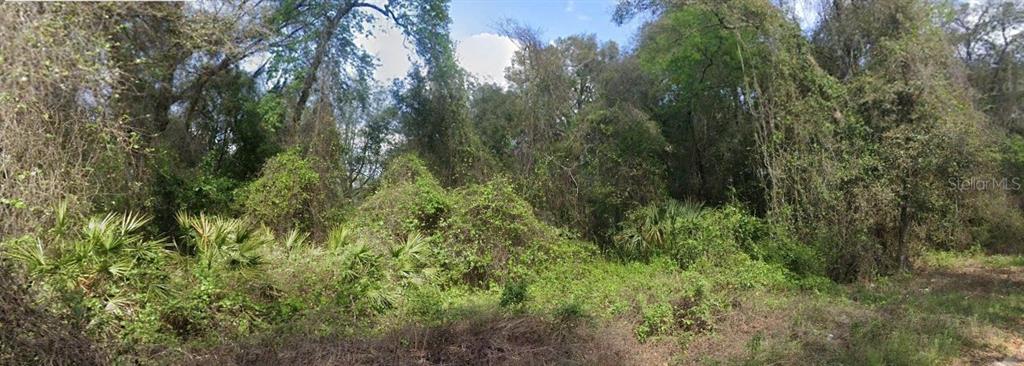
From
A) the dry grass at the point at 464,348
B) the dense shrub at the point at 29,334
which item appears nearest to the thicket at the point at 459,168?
the dense shrub at the point at 29,334

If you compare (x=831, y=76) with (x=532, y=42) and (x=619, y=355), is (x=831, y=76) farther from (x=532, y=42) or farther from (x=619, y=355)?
(x=619, y=355)

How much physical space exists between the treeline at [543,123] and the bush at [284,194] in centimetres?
4

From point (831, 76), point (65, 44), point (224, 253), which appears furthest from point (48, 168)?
point (831, 76)

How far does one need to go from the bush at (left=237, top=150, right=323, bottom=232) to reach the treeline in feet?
0.13

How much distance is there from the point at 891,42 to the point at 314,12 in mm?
12501

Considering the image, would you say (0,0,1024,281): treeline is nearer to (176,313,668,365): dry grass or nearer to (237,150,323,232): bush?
(237,150,323,232): bush

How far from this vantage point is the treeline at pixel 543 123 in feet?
24.1

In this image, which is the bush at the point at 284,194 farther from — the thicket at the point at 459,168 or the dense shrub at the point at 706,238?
the dense shrub at the point at 706,238

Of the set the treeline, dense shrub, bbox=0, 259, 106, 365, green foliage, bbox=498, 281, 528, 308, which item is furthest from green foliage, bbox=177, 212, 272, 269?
green foliage, bbox=498, 281, 528, 308

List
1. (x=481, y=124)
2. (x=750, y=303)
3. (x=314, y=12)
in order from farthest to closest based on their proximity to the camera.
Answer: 1. (x=481, y=124)
2. (x=314, y=12)
3. (x=750, y=303)

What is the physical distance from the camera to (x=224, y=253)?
7078 mm

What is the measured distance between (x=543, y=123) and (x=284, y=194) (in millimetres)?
6433

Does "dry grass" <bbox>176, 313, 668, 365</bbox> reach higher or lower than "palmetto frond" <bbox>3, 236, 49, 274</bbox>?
lower

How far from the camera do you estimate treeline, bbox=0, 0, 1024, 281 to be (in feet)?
24.1
